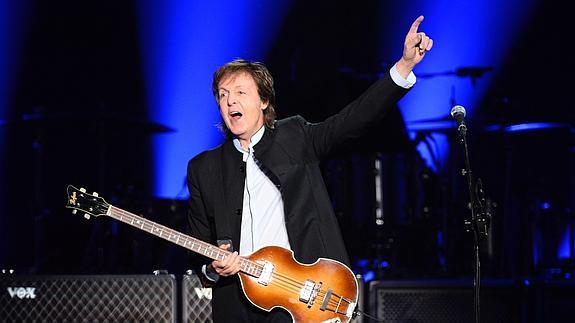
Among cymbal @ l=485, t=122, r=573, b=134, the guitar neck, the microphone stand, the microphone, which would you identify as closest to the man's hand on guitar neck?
the guitar neck

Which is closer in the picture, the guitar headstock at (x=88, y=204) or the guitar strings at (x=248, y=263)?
the guitar strings at (x=248, y=263)

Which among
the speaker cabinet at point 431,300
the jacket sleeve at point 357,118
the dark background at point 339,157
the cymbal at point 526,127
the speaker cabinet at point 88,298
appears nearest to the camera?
the jacket sleeve at point 357,118

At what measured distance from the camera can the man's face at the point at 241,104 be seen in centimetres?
369

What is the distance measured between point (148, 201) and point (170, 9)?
2.65m

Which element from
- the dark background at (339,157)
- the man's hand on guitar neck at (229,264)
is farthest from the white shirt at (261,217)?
the dark background at (339,157)

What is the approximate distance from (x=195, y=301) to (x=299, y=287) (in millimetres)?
1435

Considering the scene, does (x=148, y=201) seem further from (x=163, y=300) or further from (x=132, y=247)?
(x=163, y=300)

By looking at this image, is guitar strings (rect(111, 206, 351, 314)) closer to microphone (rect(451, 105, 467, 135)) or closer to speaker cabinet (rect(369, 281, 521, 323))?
microphone (rect(451, 105, 467, 135))

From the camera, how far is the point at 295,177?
11.9ft

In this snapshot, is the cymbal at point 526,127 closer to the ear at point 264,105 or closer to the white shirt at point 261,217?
the ear at point 264,105

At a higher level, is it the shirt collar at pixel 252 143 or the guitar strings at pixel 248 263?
the shirt collar at pixel 252 143

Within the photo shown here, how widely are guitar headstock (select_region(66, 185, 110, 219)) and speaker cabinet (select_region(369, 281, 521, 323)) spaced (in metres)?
1.73

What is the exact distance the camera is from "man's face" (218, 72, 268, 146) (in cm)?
369

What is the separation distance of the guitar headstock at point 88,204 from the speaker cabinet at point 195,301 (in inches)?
50.4
